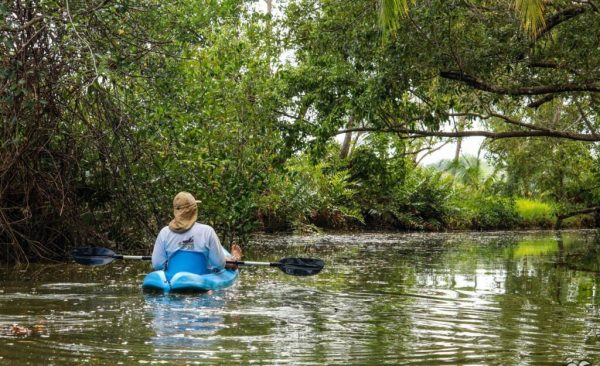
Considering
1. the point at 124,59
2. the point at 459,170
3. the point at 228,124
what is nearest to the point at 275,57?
the point at 228,124

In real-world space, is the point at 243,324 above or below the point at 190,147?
below

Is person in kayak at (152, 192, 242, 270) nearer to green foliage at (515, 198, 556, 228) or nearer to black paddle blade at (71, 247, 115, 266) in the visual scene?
black paddle blade at (71, 247, 115, 266)

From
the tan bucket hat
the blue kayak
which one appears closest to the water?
the blue kayak

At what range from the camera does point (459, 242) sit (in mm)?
23609

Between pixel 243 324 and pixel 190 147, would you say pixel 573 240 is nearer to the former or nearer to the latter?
pixel 190 147

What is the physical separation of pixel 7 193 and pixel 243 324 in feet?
19.3

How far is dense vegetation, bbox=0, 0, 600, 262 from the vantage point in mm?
10883

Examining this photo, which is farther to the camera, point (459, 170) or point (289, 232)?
point (459, 170)

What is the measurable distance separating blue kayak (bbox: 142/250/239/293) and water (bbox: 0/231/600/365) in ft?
0.50

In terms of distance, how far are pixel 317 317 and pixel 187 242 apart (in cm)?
244

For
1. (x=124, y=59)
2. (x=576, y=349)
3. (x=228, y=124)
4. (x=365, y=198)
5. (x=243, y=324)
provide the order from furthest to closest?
1. (x=365, y=198)
2. (x=228, y=124)
3. (x=124, y=59)
4. (x=243, y=324)
5. (x=576, y=349)

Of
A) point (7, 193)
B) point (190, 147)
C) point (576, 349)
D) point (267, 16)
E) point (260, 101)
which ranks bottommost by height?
point (576, 349)

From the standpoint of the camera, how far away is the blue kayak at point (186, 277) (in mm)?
10062

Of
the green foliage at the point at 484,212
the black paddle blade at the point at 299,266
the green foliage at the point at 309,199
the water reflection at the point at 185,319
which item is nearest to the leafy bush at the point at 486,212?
the green foliage at the point at 484,212
